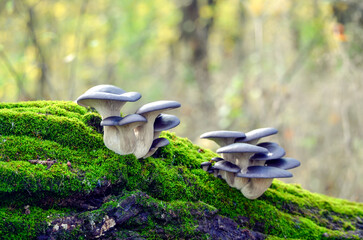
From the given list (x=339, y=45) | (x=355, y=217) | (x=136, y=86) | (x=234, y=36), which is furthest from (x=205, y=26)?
(x=355, y=217)

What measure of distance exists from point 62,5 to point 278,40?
9821 mm

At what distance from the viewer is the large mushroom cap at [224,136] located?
350cm

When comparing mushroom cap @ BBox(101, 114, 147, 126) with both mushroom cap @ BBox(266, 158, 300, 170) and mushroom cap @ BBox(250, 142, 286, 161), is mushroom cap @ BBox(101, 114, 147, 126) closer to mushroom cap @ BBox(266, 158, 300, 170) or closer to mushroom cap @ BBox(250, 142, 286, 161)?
mushroom cap @ BBox(250, 142, 286, 161)

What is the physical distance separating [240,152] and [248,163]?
0.97ft

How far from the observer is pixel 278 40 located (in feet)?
48.8

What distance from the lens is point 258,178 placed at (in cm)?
371

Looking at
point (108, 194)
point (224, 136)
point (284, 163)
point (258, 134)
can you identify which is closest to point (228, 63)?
point (284, 163)

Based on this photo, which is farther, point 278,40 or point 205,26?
point 205,26

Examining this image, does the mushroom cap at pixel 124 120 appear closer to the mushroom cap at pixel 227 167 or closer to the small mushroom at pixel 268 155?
the mushroom cap at pixel 227 167

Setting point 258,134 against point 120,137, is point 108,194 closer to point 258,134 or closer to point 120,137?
point 120,137

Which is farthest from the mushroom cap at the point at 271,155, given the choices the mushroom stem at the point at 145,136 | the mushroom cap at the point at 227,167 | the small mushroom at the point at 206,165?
the mushroom stem at the point at 145,136

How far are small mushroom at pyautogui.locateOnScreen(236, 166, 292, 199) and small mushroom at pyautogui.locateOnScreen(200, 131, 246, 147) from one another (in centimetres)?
38

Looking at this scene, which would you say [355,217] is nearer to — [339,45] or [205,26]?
[339,45]

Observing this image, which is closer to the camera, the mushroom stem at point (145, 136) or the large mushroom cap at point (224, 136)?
the mushroom stem at point (145, 136)
